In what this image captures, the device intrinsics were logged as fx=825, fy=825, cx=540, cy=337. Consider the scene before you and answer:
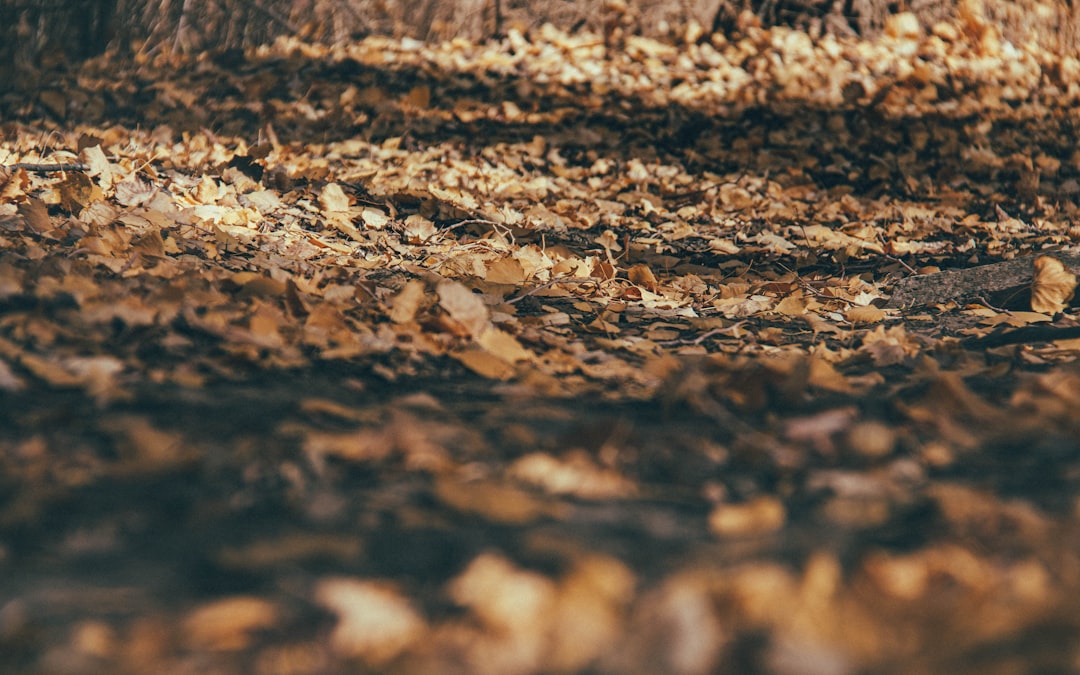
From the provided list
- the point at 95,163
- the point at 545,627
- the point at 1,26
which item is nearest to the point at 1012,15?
the point at 95,163

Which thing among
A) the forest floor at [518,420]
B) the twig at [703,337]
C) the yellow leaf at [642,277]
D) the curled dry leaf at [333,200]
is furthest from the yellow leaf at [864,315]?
the curled dry leaf at [333,200]

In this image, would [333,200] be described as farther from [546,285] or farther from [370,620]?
[370,620]

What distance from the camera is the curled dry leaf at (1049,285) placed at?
8.17 feet

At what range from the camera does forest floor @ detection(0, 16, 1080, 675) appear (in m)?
0.89

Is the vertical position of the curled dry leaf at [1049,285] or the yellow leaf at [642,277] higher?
the curled dry leaf at [1049,285]

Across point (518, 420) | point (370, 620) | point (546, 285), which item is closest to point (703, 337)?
point (546, 285)

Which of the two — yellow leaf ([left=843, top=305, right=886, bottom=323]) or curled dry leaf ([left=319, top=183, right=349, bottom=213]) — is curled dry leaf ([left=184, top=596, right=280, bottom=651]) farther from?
curled dry leaf ([left=319, top=183, right=349, bottom=213])

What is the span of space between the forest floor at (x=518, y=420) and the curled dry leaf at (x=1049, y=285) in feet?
0.04

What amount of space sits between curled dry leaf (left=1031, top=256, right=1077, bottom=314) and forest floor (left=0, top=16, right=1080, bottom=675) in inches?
0.5

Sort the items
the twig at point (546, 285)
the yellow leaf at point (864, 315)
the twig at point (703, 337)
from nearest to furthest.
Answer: the twig at point (703, 337)
the twig at point (546, 285)
the yellow leaf at point (864, 315)

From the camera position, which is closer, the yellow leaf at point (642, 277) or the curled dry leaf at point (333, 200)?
the yellow leaf at point (642, 277)

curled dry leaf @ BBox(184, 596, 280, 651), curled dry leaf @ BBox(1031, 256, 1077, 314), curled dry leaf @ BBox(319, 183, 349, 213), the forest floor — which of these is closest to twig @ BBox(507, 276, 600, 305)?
the forest floor

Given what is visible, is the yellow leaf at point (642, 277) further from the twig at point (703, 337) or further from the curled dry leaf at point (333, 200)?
the curled dry leaf at point (333, 200)

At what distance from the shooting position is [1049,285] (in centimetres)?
250
